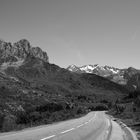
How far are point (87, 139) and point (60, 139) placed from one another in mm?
1843

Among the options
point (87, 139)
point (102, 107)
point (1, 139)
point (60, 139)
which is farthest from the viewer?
point (102, 107)

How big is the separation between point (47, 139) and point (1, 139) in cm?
229

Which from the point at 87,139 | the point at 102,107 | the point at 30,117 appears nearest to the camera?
the point at 87,139

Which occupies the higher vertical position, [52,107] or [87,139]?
[52,107]

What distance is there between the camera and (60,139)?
1518cm

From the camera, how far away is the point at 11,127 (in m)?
23.3

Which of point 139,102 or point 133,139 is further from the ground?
point 139,102

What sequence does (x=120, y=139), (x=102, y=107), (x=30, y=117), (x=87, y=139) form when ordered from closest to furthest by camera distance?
(x=87, y=139), (x=120, y=139), (x=30, y=117), (x=102, y=107)

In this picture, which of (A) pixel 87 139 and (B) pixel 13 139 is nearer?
(B) pixel 13 139

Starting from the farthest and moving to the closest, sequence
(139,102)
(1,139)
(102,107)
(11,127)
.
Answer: (102,107) → (139,102) → (11,127) → (1,139)

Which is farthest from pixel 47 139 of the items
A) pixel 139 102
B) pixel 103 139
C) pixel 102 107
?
pixel 102 107

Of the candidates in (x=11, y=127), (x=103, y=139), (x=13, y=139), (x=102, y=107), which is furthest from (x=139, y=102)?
(x=102, y=107)

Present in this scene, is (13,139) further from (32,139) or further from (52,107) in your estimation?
(52,107)

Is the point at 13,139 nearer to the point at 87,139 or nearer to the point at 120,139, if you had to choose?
the point at 87,139
